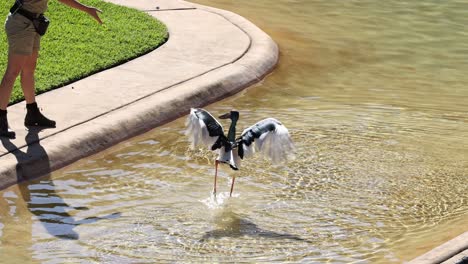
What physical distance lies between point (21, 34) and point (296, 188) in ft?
8.94

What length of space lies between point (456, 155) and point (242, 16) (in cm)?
560

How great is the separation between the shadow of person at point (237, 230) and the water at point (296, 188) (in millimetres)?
15

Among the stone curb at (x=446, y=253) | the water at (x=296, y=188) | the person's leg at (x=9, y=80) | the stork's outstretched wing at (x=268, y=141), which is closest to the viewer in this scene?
the stone curb at (x=446, y=253)

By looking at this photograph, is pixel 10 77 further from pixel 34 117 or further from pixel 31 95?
pixel 34 117

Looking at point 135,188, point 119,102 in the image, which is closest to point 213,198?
point 135,188

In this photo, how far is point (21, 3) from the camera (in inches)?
384

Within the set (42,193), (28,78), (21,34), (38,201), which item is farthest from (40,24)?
(38,201)

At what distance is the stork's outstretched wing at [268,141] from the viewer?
350 inches

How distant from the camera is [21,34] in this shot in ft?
31.9

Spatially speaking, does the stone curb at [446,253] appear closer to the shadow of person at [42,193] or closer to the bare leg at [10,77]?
the shadow of person at [42,193]

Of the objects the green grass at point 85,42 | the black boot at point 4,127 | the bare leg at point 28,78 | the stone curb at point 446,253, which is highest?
the bare leg at point 28,78

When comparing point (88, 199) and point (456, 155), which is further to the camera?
point (456, 155)

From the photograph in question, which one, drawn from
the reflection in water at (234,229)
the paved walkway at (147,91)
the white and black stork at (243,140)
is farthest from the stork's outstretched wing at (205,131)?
the paved walkway at (147,91)

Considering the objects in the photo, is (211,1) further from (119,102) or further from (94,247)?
(94,247)
